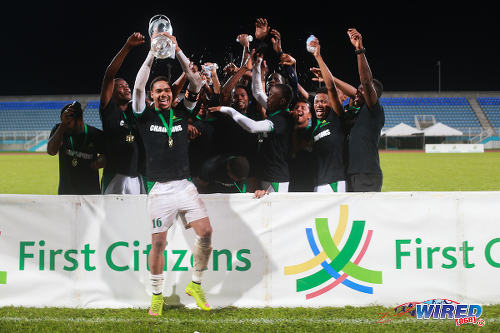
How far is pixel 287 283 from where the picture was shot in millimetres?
3955

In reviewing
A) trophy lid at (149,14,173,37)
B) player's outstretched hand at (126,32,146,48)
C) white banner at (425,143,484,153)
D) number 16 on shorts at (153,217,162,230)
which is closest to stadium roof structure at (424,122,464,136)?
white banner at (425,143,484,153)

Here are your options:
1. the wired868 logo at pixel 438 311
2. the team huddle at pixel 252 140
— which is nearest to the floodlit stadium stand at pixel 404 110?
the team huddle at pixel 252 140

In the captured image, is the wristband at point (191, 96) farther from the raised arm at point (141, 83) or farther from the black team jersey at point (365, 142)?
the black team jersey at point (365, 142)

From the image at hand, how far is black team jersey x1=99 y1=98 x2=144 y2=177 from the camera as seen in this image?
4.62 m

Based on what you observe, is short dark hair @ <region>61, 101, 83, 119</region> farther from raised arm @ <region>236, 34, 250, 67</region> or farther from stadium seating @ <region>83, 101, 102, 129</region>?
stadium seating @ <region>83, 101, 102, 129</region>

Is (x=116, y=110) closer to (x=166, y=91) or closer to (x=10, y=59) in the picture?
(x=166, y=91)

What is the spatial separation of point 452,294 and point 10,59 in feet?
205

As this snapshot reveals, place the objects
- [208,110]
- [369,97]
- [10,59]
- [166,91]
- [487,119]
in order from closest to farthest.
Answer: [166,91], [369,97], [208,110], [487,119], [10,59]

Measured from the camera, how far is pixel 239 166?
4.54m

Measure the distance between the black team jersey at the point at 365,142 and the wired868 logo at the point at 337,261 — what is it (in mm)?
688

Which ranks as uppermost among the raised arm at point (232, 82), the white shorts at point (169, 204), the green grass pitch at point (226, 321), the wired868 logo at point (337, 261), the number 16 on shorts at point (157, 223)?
the raised arm at point (232, 82)

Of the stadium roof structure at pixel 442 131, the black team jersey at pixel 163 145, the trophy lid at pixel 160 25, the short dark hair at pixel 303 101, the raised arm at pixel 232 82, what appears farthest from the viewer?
the stadium roof structure at pixel 442 131

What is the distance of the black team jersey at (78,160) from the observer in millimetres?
4590

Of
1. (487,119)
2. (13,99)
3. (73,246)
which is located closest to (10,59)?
(13,99)
